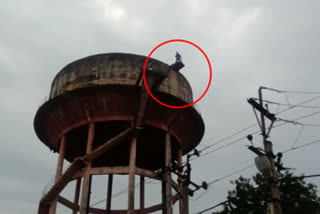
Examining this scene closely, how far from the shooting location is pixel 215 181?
12.0m

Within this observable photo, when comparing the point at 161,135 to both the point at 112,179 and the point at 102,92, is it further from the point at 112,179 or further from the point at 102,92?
the point at 112,179

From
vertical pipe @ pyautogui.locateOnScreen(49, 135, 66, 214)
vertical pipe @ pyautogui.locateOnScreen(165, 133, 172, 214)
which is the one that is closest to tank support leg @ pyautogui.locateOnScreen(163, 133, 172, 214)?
vertical pipe @ pyautogui.locateOnScreen(165, 133, 172, 214)

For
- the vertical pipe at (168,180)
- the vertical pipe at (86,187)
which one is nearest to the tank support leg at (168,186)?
the vertical pipe at (168,180)

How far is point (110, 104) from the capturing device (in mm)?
16156

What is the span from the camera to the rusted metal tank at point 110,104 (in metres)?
16.1

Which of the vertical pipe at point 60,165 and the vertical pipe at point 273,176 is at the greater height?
the vertical pipe at point 60,165

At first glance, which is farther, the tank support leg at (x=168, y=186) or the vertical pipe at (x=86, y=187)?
the tank support leg at (x=168, y=186)

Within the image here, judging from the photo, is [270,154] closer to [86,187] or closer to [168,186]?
[168,186]

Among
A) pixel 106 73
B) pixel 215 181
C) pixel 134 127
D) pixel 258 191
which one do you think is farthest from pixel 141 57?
pixel 258 191

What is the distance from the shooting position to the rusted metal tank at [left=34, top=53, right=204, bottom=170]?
634 inches

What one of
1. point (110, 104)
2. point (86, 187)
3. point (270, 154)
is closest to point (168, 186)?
point (86, 187)

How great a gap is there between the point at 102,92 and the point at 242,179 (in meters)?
15.2

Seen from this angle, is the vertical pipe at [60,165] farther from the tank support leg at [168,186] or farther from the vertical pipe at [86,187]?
the tank support leg at [168,186]

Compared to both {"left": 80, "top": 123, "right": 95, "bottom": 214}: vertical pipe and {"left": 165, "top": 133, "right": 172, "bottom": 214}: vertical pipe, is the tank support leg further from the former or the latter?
{"left": 80, "top": 123, "right": 95, "bottom": 214}: vertical pipe
